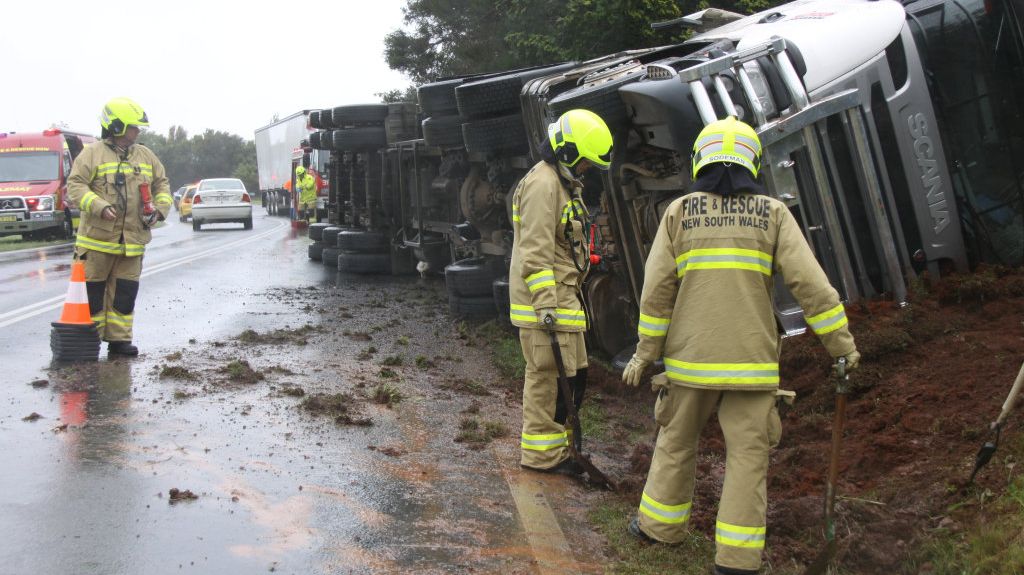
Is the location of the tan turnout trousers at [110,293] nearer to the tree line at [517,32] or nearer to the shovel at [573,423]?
the shovel at [573,423]

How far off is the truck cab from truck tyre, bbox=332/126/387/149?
1313cm

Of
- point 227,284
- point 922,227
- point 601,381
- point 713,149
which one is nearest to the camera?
point 713,149

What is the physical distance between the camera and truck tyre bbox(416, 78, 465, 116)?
994cm

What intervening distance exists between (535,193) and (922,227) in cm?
284

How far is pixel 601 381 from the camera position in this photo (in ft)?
24.4

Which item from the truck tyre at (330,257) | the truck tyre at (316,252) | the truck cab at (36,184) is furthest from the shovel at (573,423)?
the truck cab at (36,184)

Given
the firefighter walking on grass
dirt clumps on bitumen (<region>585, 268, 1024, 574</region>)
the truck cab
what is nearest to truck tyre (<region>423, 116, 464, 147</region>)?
dirt clumps on bitumen (<region>585, 268, 1024, 574</region>)

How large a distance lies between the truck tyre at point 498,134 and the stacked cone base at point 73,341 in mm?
3369

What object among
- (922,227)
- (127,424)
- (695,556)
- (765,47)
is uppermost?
(765,47)

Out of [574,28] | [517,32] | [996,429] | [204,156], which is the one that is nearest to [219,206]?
[517,32]

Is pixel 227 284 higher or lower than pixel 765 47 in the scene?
lower

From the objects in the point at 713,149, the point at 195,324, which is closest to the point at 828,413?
the point at 713,149

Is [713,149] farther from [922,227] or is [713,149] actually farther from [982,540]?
[922,227]

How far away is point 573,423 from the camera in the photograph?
17.7ft
